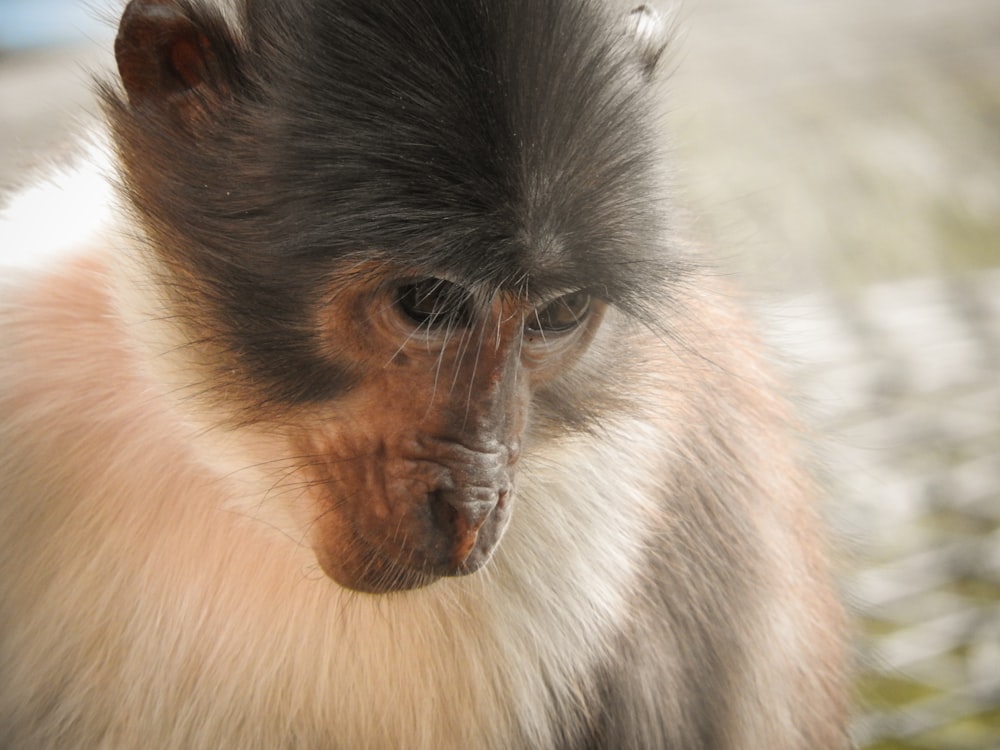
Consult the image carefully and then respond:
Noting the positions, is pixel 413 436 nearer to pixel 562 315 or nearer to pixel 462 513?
pixel 462 513

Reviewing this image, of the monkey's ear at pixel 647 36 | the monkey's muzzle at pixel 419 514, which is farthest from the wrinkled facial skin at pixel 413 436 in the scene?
the monkey's ear at pixel 647 36

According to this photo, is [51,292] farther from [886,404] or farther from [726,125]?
[726,125]

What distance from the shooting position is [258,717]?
188cm

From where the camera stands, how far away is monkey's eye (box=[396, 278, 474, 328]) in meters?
1.61

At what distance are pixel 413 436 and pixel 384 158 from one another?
34cm

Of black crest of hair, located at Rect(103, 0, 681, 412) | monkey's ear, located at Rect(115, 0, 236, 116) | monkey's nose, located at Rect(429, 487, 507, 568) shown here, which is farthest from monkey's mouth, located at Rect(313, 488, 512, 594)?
monkey's ear, located at Rect(115, 0, 236, 116)

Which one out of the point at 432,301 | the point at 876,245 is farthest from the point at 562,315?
the point at 876,245

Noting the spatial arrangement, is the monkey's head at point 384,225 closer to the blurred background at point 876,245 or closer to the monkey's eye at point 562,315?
the monkey's eye at point 562,315

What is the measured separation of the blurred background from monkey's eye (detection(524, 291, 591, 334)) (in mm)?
319

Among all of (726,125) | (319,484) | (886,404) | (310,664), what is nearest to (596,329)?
(319,484)

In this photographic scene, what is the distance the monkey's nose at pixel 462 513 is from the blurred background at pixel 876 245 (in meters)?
0.68

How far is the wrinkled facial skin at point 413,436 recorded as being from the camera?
1566 mm

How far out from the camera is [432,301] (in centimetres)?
163

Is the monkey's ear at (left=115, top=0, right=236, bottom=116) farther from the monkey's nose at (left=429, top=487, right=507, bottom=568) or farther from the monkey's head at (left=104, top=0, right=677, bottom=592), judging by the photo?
the monkey's nose at (left=429, top=487, right=507, bottom=568)
